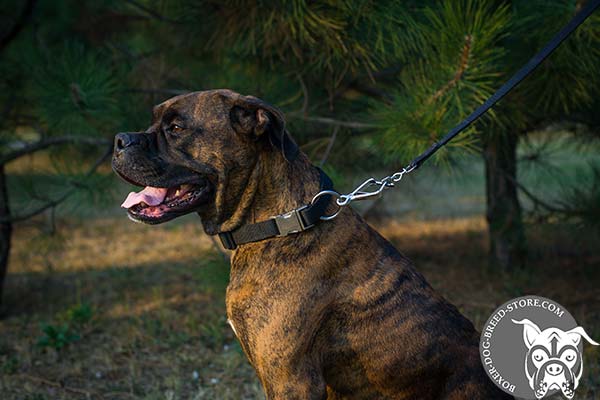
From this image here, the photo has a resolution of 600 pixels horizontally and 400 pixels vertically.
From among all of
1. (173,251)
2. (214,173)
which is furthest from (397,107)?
(173,251)

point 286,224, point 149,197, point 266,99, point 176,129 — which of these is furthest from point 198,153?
point 266,99

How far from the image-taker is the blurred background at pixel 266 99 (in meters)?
3.39

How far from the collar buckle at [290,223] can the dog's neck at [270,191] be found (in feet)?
0.17

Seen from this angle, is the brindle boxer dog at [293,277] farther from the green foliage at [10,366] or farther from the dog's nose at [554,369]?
the green foliage at [10,366]

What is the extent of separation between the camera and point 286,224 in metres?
2.29

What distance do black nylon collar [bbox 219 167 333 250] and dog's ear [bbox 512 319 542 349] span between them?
0.83m

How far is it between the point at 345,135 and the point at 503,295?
1749 millimetres

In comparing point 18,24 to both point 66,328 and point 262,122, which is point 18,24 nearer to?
point 66,328

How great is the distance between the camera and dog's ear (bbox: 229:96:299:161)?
2.27 m

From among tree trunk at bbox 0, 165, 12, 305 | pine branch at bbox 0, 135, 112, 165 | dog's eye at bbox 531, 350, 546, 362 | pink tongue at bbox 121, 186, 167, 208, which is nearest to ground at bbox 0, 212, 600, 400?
tree trunk at bbox 0, 165, 12, 305

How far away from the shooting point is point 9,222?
15.4 ft

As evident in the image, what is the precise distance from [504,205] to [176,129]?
357 centimetres

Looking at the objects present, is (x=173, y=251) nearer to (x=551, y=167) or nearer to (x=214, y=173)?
(x=551, y=167)

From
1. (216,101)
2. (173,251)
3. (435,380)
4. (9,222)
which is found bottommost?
(173,251)
